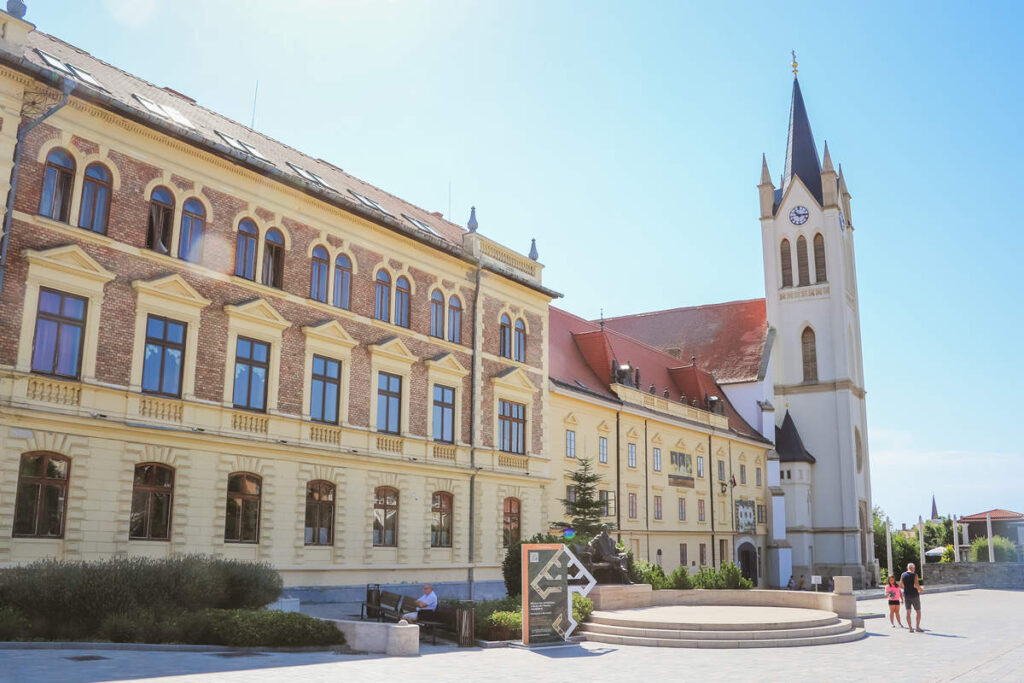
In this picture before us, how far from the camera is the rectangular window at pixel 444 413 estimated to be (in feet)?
104

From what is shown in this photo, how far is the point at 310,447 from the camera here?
86.1 ft

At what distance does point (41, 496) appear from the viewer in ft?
66.2

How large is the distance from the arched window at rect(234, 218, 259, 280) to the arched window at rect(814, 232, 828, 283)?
5138cm

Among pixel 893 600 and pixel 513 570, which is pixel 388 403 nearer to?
pixel 513 570

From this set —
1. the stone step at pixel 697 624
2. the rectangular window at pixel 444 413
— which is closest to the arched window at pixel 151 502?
the rectangular window at pixel 444 413

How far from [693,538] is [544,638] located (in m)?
33.4

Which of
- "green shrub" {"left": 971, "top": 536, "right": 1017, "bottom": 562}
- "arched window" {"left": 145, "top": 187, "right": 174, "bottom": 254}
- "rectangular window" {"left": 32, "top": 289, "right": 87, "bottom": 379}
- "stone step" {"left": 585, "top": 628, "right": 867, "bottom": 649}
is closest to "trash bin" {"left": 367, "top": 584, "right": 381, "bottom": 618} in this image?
"stone step" {"left": 585, "top": 628, "right": 867, "bottom": 649}

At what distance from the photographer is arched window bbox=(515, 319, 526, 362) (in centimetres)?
3622

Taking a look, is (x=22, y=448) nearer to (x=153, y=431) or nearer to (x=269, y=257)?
(x=153, y=431)

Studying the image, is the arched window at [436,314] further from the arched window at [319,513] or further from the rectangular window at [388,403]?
the arched window at [319,513]

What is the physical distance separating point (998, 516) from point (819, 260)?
4215 centimetres

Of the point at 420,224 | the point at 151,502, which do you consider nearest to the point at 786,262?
the point at 420,224

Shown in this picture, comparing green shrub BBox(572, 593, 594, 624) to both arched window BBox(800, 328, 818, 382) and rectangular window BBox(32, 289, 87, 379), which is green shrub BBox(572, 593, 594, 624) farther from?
arched window BBox(800, 328, 818, 382)

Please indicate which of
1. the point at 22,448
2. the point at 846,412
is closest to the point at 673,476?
the point at 846,412
